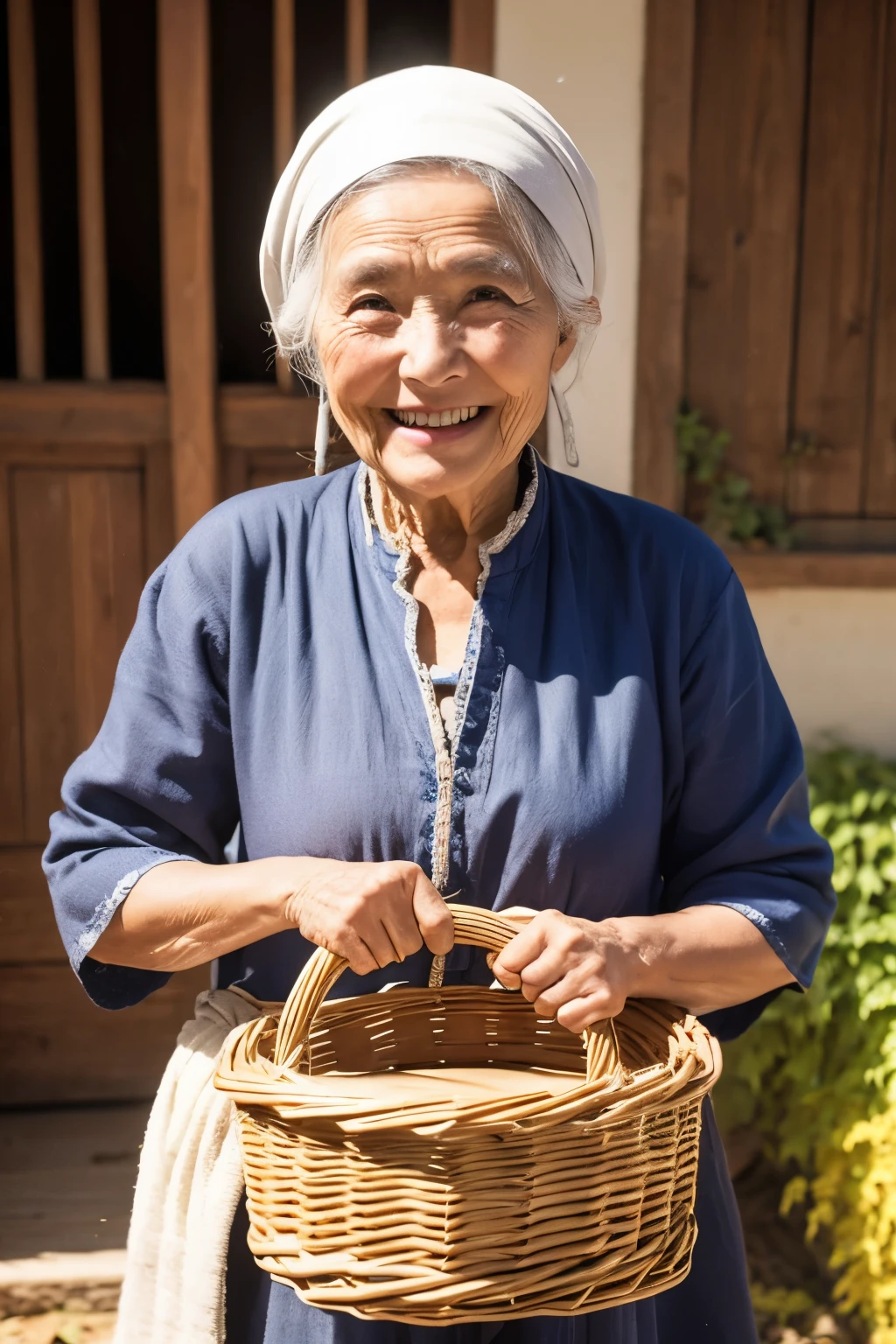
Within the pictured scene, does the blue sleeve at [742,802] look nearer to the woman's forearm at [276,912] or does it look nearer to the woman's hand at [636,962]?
the woman's hand at [636,962]

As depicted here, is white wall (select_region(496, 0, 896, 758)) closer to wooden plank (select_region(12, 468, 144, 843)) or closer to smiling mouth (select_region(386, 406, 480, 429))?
wooden plank (select_region(12, 468, 144, 843))

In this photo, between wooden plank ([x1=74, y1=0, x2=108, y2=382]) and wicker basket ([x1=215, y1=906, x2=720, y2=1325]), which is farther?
wooden plank ([x1=74, y1=0, x2=108, y2=382])

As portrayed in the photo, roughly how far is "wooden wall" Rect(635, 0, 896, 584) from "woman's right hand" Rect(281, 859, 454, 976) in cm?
193

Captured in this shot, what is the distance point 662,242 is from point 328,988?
2140 mm

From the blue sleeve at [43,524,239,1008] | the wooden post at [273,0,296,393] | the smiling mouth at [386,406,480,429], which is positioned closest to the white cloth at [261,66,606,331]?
the smiling mouth at [386,406,480,429]

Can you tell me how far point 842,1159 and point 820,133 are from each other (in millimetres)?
2228

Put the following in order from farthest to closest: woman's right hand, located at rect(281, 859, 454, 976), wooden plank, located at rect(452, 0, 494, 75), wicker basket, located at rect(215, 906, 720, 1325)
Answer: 1. wooden plank, located at rect(452, 0, 494, 75)
2. woman's right hand, located at rect(281, 859, 454, 976)
3. wicker basket, located at rect(215, 906, 720, 1325)

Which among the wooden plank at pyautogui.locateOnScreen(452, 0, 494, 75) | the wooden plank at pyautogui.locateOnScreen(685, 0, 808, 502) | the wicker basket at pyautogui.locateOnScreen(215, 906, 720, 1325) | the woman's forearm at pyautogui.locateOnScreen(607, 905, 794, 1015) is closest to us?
the wicker basket at pyautogui.locateOnScreen(215, 906, 720, 1325)

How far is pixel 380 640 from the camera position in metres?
1.52

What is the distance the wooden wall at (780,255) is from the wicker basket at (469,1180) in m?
1.98

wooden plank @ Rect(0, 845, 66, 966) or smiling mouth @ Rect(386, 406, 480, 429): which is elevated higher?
smiling mouth @ Rect(386, 406, 480, 429)

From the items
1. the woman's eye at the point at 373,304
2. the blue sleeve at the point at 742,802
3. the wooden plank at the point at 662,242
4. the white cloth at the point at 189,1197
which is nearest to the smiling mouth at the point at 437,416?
the woman's eye at the point at 373,304

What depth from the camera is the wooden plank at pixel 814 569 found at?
305cm

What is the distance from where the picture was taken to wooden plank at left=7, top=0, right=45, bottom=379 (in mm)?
2908
